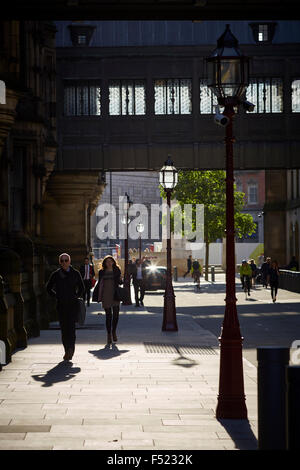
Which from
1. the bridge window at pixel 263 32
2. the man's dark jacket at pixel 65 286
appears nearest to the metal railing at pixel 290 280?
the bridge window at pixel 263 32

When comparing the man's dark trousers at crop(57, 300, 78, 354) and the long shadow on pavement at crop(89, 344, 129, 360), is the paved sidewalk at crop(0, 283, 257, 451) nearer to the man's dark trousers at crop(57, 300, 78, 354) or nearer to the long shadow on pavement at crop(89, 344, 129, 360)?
the long shadow on pavement at crop(89, 344, 129, 360)

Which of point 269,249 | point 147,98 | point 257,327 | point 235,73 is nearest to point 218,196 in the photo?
point 269,249

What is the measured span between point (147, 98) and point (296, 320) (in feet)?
48.7

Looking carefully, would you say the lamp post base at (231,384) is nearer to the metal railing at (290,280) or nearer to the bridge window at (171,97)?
the bridge window at (171,97)

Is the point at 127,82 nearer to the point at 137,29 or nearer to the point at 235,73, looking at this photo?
the point at 137,29

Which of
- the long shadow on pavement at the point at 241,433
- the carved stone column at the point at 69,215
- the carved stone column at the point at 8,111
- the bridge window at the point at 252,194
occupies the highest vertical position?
the bridge window at the point at 252,194

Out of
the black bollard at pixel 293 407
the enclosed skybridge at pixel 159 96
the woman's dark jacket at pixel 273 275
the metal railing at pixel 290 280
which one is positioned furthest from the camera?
the metal railing at pixel 290 280

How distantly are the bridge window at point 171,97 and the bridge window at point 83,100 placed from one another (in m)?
2.43

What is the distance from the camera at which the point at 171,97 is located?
38406 millimetres

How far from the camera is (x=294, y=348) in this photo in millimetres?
17938

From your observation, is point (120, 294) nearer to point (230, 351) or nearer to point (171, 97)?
point (230, 351)

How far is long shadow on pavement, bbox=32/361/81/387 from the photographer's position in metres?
13.3

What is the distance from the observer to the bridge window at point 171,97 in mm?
38469

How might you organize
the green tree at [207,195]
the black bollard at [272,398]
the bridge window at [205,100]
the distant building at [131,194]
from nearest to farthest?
the black bollard at [272,398]
the bridge window at [205,100]
the green tree at [207,195]
the distant building at [131,194]
